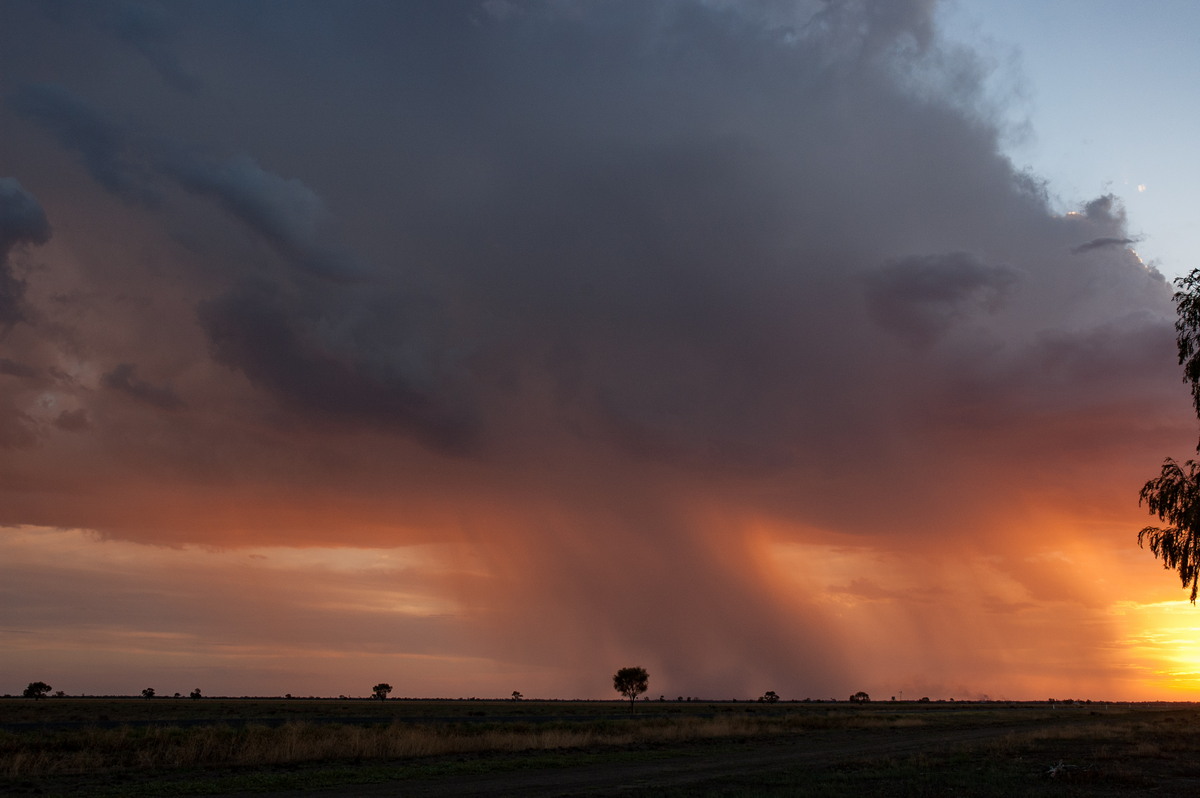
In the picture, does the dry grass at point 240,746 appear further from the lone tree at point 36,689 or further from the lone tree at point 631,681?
the lone tree at point 36,689

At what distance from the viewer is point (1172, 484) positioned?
97.0 feet

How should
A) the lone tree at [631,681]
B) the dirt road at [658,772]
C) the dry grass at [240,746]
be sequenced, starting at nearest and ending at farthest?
the dirt road at [658,772] < the dry grass at [240,746] < the lone tree at [631,681]

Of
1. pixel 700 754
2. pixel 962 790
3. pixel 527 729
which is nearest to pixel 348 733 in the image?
pixel 527 729

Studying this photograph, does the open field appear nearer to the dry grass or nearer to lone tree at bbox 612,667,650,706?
the dry grass

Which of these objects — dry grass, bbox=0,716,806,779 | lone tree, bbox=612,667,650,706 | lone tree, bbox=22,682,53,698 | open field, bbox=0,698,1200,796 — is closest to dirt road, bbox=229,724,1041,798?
open field, bbox=0,698,1200,796

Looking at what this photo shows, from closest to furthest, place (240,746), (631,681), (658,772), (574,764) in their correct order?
1. (658,772)
2. (574,764)
3. (240,746)
4. (631,681)

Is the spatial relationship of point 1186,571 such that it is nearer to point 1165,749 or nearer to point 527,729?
point 1165,749

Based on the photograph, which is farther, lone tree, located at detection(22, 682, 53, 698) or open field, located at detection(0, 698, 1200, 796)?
lone tree, located at detection(22, 682, 53, 698)

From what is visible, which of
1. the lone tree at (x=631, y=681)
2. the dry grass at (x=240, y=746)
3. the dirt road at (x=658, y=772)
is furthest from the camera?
the lone tree at (x=631, y=681)

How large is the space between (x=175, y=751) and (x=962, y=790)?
95.1ft

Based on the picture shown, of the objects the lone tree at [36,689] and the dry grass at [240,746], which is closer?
the dry grass at [240,746]

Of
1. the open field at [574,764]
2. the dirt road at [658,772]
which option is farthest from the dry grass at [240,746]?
the dirt road at [658,772]

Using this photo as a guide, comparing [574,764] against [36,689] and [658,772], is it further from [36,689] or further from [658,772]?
[36,689]

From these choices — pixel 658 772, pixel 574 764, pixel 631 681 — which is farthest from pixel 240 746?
pixel 631 681
